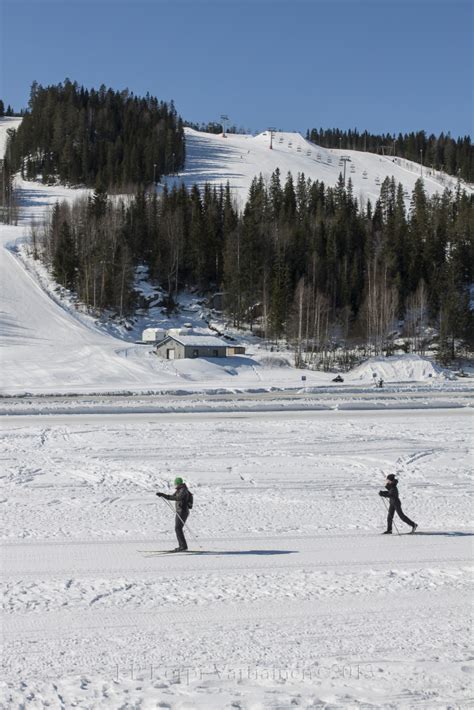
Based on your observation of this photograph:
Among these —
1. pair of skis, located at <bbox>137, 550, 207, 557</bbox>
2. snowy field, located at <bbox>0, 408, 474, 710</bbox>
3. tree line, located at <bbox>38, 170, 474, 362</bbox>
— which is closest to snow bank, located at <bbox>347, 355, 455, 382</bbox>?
tree line, located at <bbox>38, 170, 474, 362</bbox>

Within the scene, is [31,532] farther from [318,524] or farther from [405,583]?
Result: [405,583]

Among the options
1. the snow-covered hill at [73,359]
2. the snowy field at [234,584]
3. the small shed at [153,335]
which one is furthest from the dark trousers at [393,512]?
the small shed at [153,335]

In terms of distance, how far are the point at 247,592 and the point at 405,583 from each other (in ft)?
8.55

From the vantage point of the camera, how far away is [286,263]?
254 ft

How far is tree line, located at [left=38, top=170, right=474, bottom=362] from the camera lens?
68.8 m

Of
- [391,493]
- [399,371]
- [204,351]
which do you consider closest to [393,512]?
[391,493]

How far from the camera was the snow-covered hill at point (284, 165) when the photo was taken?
138 m

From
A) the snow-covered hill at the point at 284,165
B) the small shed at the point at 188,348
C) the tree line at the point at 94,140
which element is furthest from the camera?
the snow-covered hill at the point at 284,165

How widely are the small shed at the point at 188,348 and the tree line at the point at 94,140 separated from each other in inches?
2776

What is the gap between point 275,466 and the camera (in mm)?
20516

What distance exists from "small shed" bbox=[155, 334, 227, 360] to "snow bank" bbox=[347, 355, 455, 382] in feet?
37.4

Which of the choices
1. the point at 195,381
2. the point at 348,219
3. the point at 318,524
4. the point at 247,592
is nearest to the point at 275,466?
the point at 318,524

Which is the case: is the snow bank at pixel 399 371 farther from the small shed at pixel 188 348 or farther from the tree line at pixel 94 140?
the tree line at pixel 94 140

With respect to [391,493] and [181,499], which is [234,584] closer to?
[181,499]
